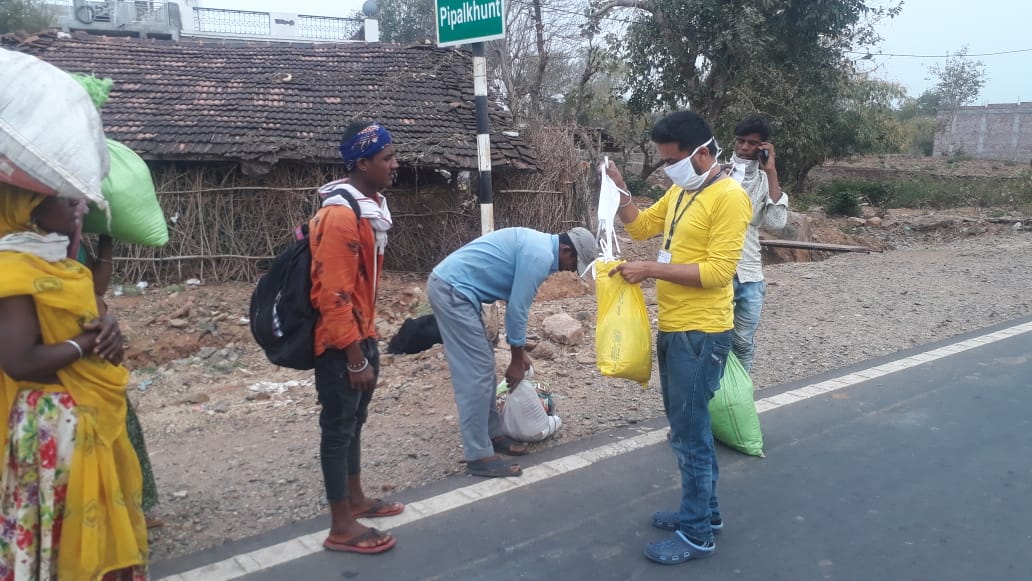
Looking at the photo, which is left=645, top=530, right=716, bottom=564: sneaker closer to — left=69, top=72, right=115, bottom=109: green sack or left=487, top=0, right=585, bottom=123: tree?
→ left=69, top=72, right=115, bottom=109: green sack

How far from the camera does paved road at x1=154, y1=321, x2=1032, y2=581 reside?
3.34 meters

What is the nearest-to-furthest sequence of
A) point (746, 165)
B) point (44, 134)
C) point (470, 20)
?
1. point (44, 134)
2. point (746, 165)
3. point (470, 20)

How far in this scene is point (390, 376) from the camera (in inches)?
244

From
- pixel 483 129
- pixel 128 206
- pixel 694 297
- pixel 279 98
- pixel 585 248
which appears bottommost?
pixel 694 297

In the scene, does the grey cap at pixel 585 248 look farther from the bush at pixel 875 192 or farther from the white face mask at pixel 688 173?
the bush at pixel 875 192

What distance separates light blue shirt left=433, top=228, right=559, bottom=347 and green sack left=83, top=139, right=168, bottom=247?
158 cm

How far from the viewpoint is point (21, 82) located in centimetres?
216

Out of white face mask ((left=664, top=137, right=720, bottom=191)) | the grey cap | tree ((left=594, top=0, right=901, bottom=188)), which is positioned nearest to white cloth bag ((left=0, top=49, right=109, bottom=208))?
white face mask ((left=664, top=137, right=720, bottom=191))

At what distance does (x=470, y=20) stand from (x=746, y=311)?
3235 millimetres

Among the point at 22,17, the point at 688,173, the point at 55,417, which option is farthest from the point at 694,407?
the point at 22,17

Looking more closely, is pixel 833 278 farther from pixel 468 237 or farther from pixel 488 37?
pixel 488 37

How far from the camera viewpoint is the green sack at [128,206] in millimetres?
2787

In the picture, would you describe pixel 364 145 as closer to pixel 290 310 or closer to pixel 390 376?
pixel 290 310

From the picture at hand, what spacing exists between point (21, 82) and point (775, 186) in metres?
4.04
